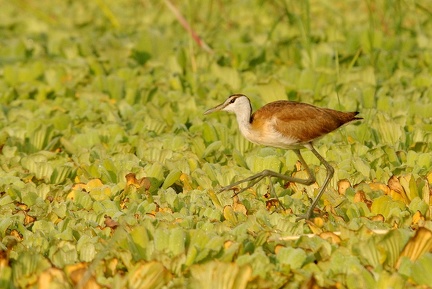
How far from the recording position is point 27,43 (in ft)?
23.8

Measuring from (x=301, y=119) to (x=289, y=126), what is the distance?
9cm

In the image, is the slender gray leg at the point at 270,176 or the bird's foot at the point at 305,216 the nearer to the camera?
the bird's foot at the point at 305,216

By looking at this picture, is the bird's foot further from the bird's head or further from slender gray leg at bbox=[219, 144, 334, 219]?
the bird's head

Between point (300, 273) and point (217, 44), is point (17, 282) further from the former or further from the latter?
point (217, 44)

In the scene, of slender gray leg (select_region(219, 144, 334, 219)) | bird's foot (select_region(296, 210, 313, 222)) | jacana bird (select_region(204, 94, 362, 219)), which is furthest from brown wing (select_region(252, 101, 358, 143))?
bird's foot (select_region(296, 210, 313, 222))

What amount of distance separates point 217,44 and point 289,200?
309cm

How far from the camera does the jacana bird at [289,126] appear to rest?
417 centimetres

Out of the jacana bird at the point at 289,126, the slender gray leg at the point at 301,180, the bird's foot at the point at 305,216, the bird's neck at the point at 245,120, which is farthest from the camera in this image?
the bird's neck at the point at 245,120

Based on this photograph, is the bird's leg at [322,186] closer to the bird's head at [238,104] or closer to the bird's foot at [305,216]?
the bird's foot at [305,216]

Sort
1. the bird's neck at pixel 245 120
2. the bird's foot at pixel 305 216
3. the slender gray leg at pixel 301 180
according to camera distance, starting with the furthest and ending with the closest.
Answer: the bird's neck at pixel 245 120, the slender gray leg at pixel 301 180, the bird's foot at pixel 305 216

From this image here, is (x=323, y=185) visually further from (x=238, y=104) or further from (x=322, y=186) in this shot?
(x=238, y=104)

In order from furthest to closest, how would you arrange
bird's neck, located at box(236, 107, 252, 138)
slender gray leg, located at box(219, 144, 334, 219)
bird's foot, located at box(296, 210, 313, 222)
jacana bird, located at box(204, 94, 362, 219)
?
bird's neck, located at box(236, 107, 252, 138)
jacana bird, located at box(204, 94, 362, 219)
slender gray leg, located at box(219, 144, 334, 219)
bird's foot, located at box(296, 210, 313, 222)

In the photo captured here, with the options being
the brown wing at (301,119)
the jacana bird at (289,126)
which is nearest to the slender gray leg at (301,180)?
the jacana bird at (289,126)

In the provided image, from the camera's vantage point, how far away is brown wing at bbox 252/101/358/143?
4.18 meters
